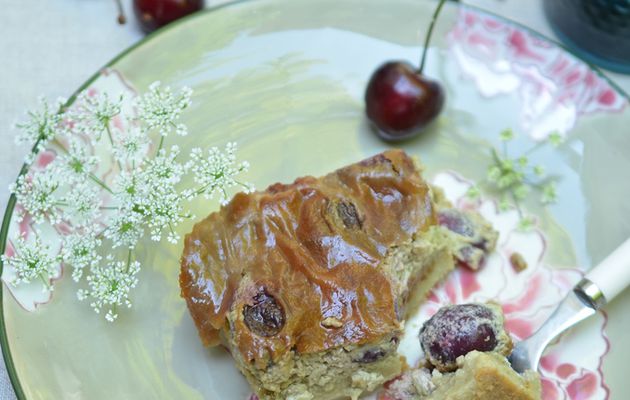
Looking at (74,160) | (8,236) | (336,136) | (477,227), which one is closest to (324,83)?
(336,136)

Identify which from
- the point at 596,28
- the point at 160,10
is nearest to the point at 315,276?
the point at 160,10

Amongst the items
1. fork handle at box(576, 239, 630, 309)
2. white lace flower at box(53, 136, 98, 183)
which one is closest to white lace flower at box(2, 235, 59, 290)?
white lace flower at box(53, 136, 98, 183)

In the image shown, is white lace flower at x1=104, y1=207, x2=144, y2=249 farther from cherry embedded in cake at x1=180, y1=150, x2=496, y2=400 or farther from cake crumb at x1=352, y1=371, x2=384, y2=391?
cake crumb at x1=352, y1=371, x2=384, y2=391

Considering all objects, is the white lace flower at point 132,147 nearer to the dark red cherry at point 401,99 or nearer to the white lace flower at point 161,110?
the white lace flower at point 161,110

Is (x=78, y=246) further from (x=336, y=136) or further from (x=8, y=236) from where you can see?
(x=336, y=136)

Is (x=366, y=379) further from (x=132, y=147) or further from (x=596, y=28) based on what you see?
(x=596, y=28)

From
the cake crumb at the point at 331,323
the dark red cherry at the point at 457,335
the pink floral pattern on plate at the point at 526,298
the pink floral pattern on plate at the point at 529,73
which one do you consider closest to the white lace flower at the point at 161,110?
the cake crumb at the point at 331,323
